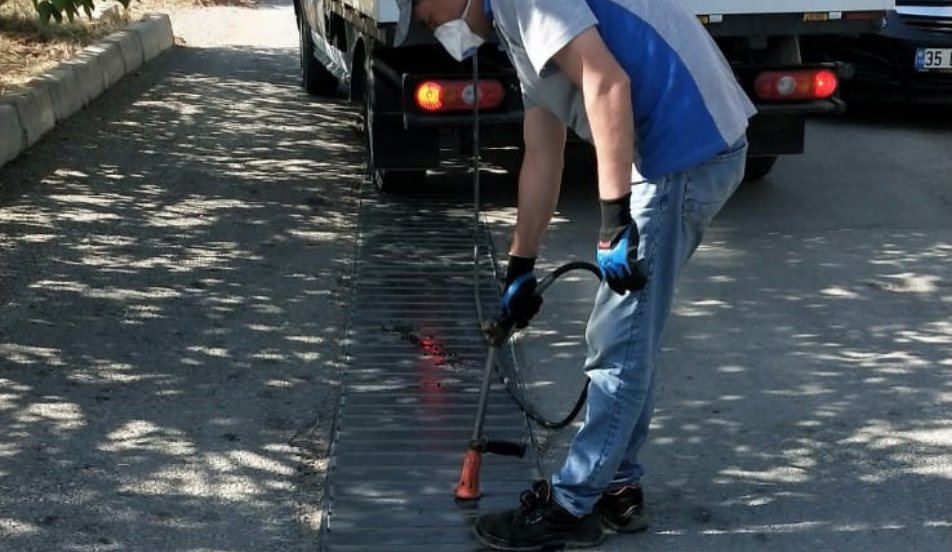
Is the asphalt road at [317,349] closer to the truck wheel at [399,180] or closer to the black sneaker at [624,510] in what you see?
the black sneaker at [624,510]

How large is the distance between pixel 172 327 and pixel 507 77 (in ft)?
7.55

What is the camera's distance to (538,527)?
13.6ft

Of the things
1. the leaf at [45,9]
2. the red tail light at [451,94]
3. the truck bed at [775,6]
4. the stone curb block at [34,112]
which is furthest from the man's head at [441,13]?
the stone curb block at [34,112]

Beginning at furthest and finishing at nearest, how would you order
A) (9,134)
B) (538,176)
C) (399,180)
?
(9,134) < (399,180) < (538,176)

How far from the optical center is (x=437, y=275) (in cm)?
693

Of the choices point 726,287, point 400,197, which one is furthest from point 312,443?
point 400,197

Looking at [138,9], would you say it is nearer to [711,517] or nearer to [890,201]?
[890,201]

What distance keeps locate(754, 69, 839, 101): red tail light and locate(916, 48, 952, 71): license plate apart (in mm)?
2965

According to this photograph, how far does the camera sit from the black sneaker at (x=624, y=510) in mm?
4266

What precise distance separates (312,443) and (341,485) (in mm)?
375

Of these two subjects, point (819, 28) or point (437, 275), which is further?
point (819, 28)

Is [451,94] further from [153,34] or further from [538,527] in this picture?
[153,34]

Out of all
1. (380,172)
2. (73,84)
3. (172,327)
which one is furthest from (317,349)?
(73,84)

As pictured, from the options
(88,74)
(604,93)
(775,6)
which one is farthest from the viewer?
(88,74)
